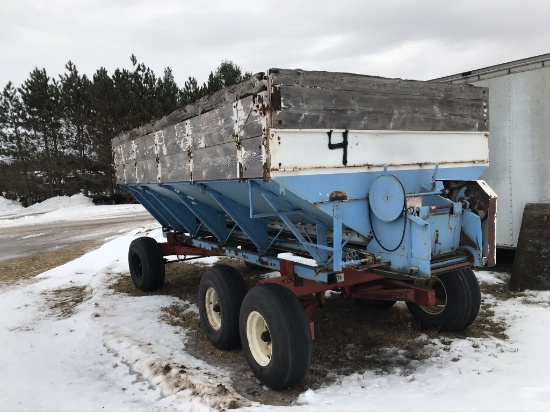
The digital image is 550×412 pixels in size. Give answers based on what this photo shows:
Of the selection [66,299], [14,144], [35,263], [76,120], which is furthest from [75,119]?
[66,299]

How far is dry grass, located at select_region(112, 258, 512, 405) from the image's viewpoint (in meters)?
3.76

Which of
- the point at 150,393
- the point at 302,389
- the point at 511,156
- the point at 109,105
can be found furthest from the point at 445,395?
the point at 109,105

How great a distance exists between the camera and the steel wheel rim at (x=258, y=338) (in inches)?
146

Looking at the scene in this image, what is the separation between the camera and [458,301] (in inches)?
179

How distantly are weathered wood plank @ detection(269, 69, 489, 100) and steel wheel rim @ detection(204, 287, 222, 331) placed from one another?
7.92 ft

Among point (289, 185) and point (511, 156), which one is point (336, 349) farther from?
point (511, 156)

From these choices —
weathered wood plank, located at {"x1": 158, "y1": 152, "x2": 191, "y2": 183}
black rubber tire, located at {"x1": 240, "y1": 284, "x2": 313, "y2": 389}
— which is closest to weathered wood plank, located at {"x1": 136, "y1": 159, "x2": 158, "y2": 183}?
weathered wood plank, located at {"x1": 158, "y1": 152, "x2": 191, "y2": 183}

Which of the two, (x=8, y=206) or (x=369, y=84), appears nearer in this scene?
(x=369, y=84)

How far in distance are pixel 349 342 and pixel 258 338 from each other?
3.91 feet

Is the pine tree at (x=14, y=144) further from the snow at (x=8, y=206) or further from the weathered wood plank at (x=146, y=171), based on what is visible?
the weathered wood plank at (x=146, y=171)

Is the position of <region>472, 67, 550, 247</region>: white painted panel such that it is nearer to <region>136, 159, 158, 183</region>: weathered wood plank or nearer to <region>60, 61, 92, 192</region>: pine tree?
<region>136, 159, 158, 183</region>: weathered wood plank

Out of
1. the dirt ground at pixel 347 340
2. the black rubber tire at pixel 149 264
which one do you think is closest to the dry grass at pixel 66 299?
the dirt ground at pixel 347 340

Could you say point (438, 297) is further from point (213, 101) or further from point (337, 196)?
point (213, 101)

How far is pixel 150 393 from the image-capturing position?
3613 millimetres
